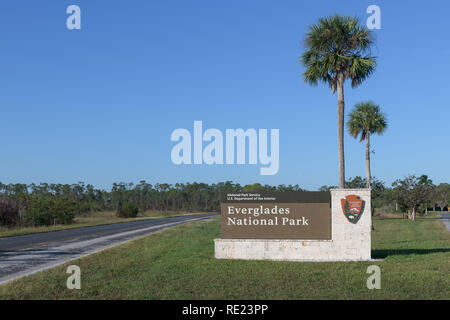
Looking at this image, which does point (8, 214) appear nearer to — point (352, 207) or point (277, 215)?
point (277, 215)

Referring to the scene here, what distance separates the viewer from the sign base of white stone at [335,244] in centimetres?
1519

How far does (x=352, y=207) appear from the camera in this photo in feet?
50.1

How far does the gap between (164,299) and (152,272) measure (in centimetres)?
366

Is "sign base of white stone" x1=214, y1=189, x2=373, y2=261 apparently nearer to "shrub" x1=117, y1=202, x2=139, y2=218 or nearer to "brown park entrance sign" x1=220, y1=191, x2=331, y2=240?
"brown park entrance sign" x1=220, y1=191, x2=331, y2=240

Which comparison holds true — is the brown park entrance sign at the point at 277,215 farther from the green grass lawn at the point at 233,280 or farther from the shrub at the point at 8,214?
the shrub at the point at 8,214

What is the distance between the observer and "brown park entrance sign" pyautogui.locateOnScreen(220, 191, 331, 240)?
15.6 metres

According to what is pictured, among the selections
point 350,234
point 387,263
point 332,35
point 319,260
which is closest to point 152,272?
point 319,260

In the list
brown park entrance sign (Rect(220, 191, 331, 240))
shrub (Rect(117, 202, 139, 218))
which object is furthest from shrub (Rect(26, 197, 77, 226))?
brown park entrance sign (Rect(220, 191, 331, 240))

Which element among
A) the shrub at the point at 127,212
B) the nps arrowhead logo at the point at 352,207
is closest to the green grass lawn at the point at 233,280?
the nps arrowhead logo at the point at 352,207

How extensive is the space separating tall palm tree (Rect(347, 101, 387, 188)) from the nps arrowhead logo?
82.2ft

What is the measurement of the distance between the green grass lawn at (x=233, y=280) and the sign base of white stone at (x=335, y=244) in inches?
23.2

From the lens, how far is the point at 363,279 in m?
11.8
